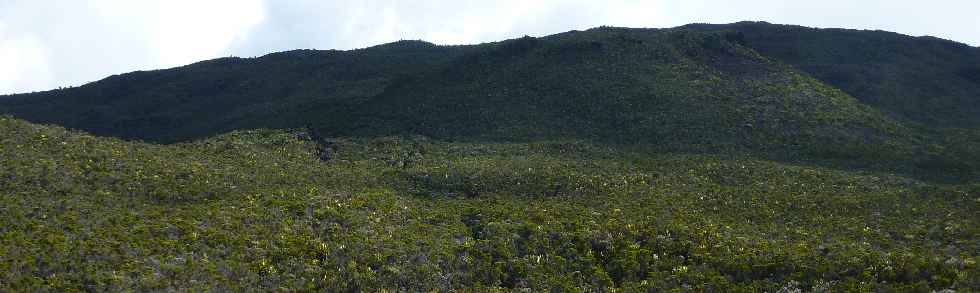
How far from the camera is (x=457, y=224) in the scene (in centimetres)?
3100

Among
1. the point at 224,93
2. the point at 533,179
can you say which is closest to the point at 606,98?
the point at 533,179

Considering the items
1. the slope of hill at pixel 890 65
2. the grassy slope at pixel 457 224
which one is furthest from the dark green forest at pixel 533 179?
the slope of hill at pixel 890 65

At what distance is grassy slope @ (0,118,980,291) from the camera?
74.5 feet

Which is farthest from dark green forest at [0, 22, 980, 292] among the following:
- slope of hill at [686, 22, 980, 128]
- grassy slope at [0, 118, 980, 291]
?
slope of hill at [686, 22, 980, 128]

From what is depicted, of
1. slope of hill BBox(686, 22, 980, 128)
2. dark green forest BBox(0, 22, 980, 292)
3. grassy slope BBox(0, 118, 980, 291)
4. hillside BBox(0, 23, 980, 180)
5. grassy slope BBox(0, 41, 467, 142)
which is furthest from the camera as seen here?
grassy slope BBox(0, 41, 467, 142)

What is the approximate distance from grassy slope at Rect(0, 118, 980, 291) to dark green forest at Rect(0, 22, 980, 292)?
127mm

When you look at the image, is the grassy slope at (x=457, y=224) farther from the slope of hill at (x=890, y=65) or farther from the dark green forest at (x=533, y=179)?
the slope of hill at (x=890, y=65)

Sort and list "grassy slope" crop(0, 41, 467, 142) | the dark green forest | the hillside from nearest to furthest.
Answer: the dark green forest < the hillside < "grassy slope" crop(0, 41, 467, 142)

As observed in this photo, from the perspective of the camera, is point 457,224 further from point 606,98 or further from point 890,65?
point 890,65

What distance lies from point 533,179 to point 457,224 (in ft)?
28.2

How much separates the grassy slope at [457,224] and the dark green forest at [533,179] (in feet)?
0.42

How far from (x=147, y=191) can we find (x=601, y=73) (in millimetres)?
41589

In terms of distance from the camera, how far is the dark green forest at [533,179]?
23672 millimetres

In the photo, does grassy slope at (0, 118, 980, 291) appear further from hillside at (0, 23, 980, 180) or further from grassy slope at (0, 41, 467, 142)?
grassy slope at (0, 41, 467, 142)
